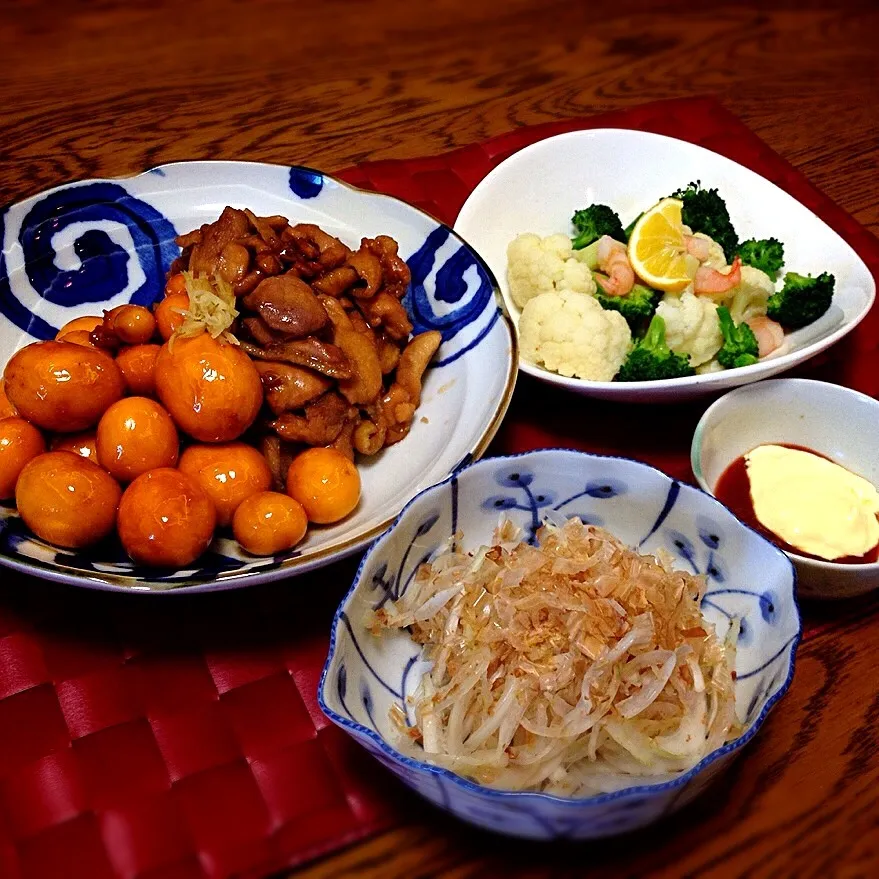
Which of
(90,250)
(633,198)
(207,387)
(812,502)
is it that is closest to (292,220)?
(90,250)

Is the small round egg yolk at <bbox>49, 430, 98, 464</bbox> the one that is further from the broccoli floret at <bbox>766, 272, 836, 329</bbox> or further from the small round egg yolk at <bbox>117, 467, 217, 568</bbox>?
the broccoli floret at <bbox>766, 272, 836, 329</bbox>

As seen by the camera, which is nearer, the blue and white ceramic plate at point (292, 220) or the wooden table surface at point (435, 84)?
the blue and white ceramic plate at point (292, 220)

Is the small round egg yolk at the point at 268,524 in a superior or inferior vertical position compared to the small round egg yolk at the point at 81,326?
inferior

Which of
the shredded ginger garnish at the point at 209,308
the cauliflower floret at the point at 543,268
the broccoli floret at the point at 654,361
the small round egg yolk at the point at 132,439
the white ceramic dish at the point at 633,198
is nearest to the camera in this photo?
the small round egg yolk at the point at 132,439

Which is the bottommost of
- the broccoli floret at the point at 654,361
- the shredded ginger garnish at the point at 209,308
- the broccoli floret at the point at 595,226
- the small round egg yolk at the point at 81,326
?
the broccoli floret at the point at 654,361

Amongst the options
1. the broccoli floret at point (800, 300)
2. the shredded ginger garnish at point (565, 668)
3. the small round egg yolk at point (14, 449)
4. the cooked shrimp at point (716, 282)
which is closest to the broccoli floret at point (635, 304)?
the cooked shrimp at point (716, 282)

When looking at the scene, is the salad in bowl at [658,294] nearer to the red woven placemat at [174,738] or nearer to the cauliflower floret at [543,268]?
the cauliflower floret at [543,268]

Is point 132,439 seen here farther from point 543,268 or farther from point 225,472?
point 543,268
